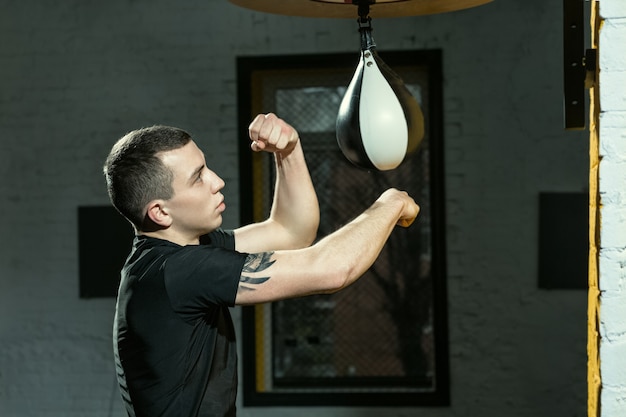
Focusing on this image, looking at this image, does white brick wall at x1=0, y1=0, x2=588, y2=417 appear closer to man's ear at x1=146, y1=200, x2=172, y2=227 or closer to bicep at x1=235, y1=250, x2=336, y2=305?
man's ear at x1=146, y1=200, x2=172, y2=227

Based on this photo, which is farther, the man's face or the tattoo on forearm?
the man's face

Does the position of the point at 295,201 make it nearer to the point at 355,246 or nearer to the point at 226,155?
the point at 355,246

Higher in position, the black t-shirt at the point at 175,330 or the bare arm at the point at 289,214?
the bare arm at the point at 289,214

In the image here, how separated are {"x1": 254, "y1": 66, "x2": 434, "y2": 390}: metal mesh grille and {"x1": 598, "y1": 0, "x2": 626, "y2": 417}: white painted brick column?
2485 millimetres

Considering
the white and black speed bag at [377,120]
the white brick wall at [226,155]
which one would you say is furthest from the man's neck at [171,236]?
the white brick wall at [226,155]

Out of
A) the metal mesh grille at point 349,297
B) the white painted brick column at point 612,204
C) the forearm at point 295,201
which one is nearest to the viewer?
the white painted brick column at point 612,204

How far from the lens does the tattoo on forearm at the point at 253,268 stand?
1.58 meters

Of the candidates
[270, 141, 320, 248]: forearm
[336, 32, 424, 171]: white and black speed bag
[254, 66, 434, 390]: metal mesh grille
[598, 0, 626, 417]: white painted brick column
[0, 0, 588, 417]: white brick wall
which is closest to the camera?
[598, 0, 626, 417]: white painted brick column

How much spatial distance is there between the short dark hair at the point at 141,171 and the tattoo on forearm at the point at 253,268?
0.76 ft

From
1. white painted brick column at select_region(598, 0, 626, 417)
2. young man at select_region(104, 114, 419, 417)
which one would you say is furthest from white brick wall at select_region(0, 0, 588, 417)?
white painted brick column at select_region(598, 0, 626, 417)

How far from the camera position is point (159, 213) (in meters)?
1.71

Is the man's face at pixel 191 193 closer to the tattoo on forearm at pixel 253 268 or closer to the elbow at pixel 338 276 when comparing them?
the tattoo on forearm at pixel 253 268

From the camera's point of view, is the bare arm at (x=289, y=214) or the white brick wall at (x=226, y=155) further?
the white brick wall at (x=226, y=155)

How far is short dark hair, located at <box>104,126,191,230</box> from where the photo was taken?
5.49 ft
